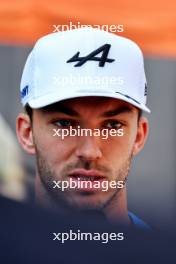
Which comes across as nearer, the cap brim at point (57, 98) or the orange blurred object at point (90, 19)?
the cap brim at point (57, 98)

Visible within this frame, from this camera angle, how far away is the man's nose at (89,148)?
2.70 m

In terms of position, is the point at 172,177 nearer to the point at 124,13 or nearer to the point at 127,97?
the point at 127,97

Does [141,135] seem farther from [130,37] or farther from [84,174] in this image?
[130,37]

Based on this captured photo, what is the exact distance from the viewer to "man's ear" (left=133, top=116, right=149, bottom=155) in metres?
2.79

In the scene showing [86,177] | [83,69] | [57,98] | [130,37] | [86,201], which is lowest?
[86,201]

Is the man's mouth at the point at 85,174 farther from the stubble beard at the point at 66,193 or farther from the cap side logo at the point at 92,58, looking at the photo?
the cap side logo at the point at 92,58

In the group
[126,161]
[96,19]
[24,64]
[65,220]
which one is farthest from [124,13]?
[65,220]

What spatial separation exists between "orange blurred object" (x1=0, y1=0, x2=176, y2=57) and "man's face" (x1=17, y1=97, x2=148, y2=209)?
358 mm

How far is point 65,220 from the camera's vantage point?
2.74 metres

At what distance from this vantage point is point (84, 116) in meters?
2.72

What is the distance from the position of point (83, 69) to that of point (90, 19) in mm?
279

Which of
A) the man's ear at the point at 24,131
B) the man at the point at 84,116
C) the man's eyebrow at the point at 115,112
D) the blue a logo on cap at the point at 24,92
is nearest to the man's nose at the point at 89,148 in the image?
the man at the point at 84,116

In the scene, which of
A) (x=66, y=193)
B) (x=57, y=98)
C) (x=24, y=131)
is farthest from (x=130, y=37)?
(x=66, y=193)

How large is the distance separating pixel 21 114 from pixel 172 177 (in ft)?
2.68
